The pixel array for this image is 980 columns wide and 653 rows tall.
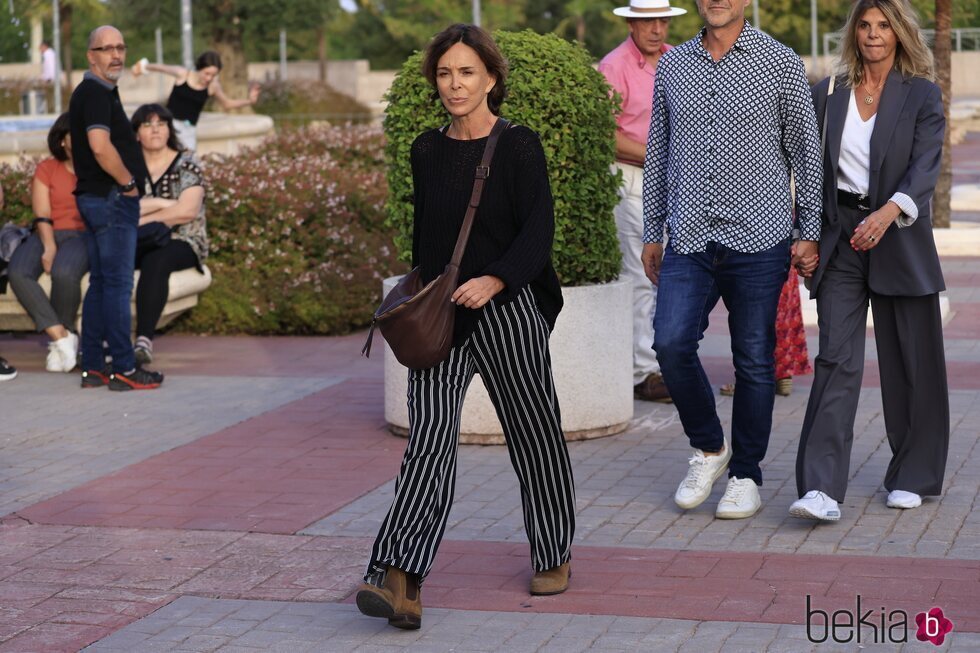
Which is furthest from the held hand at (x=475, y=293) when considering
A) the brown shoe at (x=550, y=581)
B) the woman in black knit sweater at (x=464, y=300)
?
the brown shoe at (x=550, y=581)

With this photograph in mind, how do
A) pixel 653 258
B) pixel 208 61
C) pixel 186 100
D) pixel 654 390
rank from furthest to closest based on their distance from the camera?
pixel 208 61 → pixel 186 100 → pixel 654 390 → pixel 653 258

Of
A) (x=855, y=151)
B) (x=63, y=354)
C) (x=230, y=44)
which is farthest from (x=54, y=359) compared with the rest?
(x=230, y=44)

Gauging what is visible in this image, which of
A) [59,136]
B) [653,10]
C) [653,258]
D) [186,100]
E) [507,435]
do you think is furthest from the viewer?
[186,100]

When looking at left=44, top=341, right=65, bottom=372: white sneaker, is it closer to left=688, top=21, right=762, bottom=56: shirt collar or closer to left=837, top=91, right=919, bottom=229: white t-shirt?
left=688, top=21, right=762, bottom=56: shirt collar

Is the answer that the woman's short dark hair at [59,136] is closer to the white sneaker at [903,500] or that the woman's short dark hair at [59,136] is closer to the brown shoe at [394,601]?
the brown shoe at [394,601]

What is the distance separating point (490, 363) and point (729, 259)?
1220 millimetres

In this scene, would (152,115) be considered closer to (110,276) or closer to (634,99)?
(110,276)

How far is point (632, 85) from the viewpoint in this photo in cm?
823

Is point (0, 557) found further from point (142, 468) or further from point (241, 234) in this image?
point (241, 234)

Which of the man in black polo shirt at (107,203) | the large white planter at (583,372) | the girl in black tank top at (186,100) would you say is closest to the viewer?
the large white planter at (583,372)

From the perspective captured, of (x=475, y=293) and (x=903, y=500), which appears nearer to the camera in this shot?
(x=475, y=293)

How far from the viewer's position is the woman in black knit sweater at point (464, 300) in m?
4.79

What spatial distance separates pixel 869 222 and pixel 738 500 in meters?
1.14

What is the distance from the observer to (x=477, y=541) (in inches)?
228
